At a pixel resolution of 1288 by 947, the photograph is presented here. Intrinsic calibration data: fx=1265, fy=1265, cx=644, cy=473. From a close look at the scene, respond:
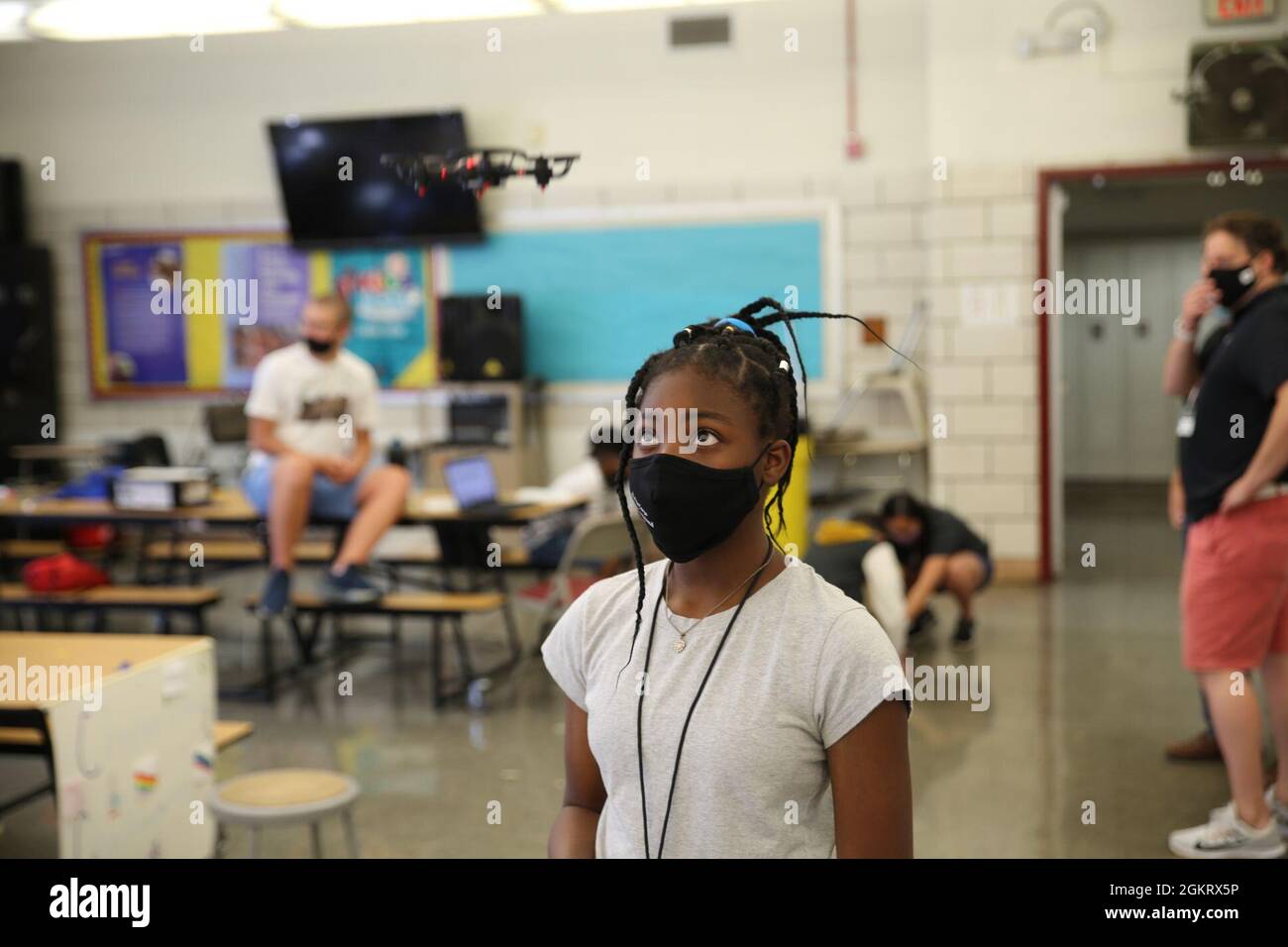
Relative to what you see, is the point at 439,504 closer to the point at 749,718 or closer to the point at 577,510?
the point at 577,510

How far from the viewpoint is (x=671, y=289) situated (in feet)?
26.8

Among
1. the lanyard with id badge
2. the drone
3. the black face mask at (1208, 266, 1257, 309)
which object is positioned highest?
the drone

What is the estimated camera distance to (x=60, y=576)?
194 inches

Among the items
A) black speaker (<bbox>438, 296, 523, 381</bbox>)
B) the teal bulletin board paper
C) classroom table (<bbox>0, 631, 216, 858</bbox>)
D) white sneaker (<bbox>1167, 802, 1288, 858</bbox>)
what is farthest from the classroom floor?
the teal bulletin board paper

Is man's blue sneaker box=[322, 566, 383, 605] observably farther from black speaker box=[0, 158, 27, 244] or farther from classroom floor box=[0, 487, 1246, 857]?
black speaker box=[0, 158, 27, 244]

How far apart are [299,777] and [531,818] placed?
99cm

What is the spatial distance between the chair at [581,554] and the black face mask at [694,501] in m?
3.26

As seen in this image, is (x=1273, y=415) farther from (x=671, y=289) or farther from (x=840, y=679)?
(x=671, y=289)

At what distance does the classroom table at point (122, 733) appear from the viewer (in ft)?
8.46

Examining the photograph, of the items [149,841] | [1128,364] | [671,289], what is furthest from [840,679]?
[1128,364]

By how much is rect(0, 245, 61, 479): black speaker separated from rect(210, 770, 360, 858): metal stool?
23.2 ft

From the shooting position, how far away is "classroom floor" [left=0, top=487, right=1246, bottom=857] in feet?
11.3

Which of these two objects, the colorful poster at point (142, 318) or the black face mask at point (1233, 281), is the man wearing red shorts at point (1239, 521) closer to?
the black face mask at point (1233, 281)

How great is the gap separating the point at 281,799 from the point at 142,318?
287 inches
